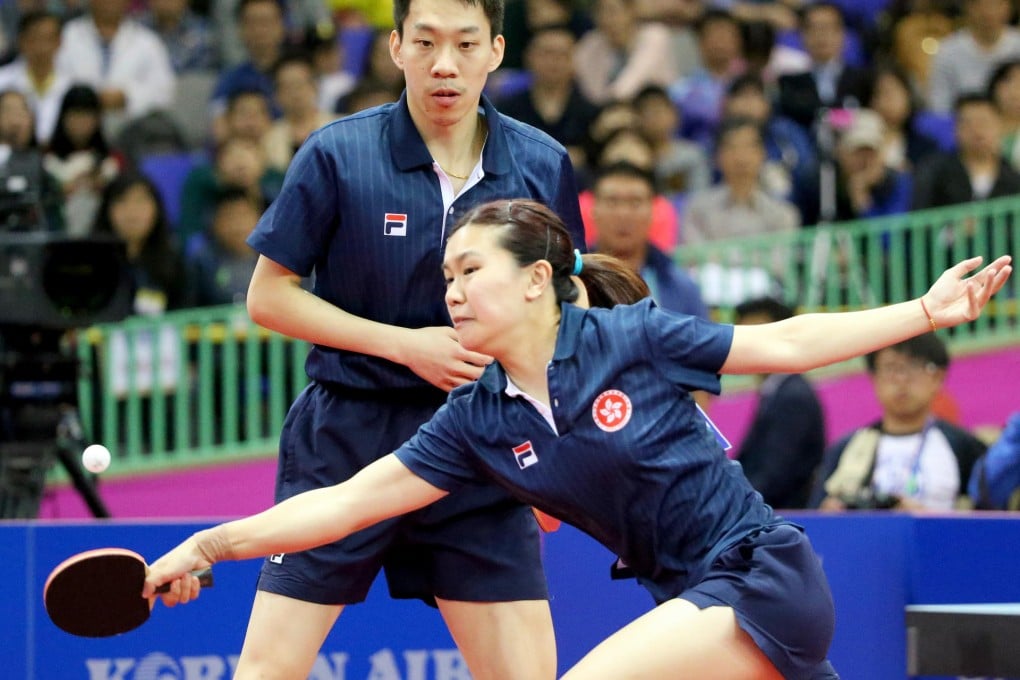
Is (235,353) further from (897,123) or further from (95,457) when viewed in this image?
(897,123)

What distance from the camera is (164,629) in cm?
485

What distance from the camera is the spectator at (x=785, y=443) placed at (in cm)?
640

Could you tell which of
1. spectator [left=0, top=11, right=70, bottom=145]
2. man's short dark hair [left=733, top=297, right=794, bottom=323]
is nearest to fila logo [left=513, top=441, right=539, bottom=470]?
man's short dark hair [left=733, top=297, right=794, bottom=323]

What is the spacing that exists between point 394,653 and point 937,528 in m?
1.55

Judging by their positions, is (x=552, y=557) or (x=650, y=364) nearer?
(x=650, y=364)

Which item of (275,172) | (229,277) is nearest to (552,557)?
(229,277)

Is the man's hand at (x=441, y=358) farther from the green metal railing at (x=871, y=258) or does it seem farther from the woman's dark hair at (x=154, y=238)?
the green metal railing at (x=871, y=258)

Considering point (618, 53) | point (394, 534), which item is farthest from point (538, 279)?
point (618, 53)

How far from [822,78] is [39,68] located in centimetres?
461

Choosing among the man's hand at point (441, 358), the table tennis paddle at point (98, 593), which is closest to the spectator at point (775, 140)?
the man's hand at point (441, 358)

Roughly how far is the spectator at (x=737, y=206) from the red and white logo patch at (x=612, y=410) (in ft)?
18.3

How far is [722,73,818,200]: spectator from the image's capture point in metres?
9.35

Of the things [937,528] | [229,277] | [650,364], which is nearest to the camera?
[650,364]

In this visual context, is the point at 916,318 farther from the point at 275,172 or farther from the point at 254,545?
the point at 275,172
